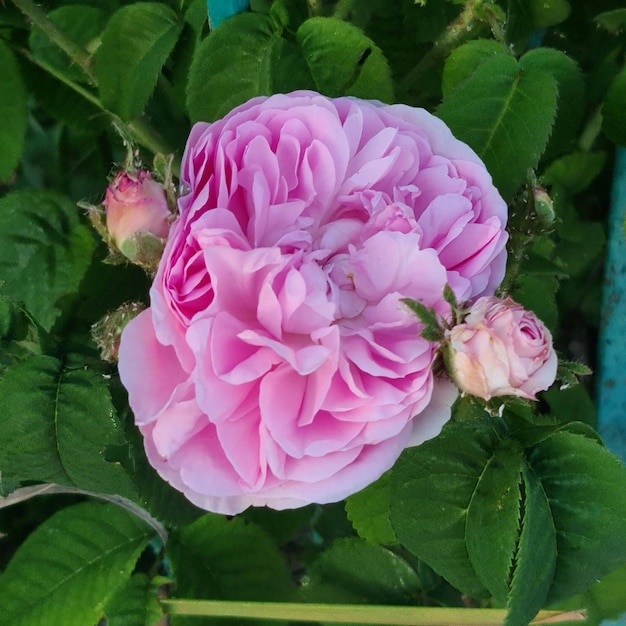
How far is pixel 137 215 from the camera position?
1.17 ft

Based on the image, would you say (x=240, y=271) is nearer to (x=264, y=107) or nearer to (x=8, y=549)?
(x=264, y=107)

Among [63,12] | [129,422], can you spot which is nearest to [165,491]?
[129,422]

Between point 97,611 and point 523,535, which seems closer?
point 523,535

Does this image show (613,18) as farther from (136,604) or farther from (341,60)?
(136,604)

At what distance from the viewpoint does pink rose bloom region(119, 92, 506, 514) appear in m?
0.33

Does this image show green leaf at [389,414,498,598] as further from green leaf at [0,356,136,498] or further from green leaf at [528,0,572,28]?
green leaf at [528,0,572,28]

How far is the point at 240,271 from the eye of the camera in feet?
1.11

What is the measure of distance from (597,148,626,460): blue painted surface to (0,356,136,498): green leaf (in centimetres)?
61

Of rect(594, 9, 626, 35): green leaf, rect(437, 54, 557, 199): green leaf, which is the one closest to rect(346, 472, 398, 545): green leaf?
rect(437, 54, 557, 199): green leaf

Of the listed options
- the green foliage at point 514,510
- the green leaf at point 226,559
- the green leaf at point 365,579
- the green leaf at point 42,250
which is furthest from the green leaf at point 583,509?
the green leaf at point 42,250

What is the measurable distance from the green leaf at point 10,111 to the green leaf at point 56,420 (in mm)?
299

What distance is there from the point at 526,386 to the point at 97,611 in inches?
19.6

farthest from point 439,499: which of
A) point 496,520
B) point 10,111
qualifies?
point 10,111

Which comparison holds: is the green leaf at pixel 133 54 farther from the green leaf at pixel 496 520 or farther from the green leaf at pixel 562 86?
the green leaf at pixel 496 520
